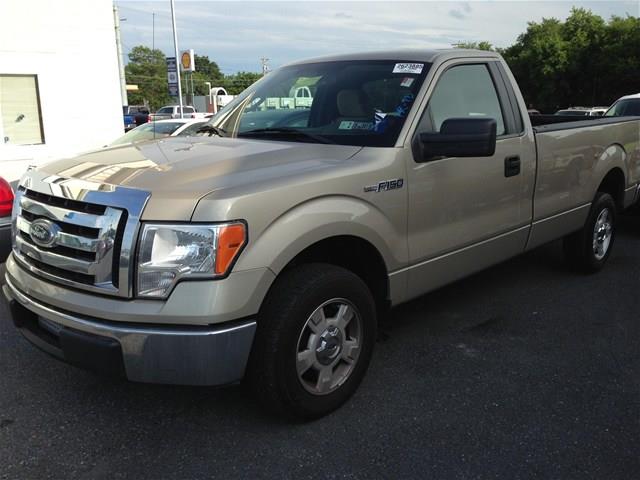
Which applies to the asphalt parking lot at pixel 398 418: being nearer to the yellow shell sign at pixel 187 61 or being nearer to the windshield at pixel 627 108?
the windshield at pixel 627 108

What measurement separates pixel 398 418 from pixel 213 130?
7.06ft

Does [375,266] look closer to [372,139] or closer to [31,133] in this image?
[372,139]

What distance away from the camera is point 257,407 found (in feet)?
10.5

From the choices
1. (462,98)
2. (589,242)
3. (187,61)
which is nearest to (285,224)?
(462,98)

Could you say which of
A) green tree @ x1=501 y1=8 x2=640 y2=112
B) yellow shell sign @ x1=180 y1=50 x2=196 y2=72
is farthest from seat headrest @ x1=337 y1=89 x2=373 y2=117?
green tree @ x1=501 y1=8 x2=640 y2=112

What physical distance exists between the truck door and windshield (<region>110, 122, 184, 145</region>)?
18.5 feet

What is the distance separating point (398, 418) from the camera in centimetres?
312

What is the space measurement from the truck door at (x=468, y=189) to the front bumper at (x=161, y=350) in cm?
128

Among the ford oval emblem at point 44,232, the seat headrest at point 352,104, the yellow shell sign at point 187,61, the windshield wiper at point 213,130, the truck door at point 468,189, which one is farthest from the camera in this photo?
the yellow shell sign at point 187,61

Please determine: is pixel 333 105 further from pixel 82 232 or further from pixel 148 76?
pixel 148 76

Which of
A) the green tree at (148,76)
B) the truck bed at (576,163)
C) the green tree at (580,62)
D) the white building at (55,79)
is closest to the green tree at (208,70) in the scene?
the green tree at (148,76)

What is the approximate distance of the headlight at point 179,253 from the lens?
8.16 feet

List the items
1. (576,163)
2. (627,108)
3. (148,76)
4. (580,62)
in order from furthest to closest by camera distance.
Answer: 1. (148,76)
2. (580,62)
3. (627,108)
4. (576,163)

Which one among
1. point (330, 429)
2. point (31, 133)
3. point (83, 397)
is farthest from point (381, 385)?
point (31, 133)
